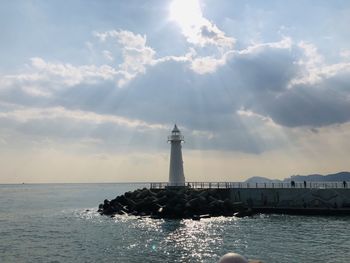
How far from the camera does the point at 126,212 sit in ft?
169

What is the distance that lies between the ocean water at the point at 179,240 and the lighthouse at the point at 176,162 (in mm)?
10437

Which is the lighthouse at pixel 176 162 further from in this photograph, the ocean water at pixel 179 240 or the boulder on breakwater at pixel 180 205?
the ocean water at pixel 179 240

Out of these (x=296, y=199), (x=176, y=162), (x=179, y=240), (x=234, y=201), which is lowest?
(x=179, y=240)

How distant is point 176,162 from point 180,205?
1041 centimetres

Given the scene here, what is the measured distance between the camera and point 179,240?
3195 cm

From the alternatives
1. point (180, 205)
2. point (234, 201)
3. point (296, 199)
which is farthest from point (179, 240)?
point (296, 199)

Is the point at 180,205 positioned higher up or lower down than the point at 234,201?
lower down

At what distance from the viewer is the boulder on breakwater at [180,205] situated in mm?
45562

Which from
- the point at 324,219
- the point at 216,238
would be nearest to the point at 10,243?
the point at 216,238

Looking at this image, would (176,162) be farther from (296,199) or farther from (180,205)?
(296,199)

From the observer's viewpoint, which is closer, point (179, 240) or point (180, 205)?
point (179, 240)

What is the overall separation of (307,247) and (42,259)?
18876 millimetres

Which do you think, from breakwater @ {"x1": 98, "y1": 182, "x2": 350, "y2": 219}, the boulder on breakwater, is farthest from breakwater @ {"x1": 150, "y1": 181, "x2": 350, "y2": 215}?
the boulder on breakwater

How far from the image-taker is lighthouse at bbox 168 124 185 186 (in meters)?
54.9
